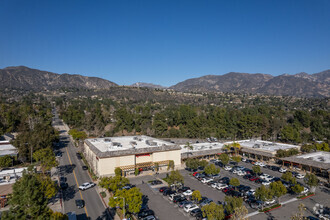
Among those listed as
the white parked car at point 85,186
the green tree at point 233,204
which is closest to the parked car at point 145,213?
the green tree at point 233,204

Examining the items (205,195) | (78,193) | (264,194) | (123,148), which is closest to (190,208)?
(205,195)

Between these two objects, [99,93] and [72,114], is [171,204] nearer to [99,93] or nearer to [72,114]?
[72,114]

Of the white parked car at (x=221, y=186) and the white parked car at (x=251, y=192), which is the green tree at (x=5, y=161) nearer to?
the white parked car at (x=221, y=186)

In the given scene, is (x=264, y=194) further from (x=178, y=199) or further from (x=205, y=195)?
(x=178, y=199)

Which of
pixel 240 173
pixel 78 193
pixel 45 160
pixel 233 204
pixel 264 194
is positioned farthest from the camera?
pixel 240 173

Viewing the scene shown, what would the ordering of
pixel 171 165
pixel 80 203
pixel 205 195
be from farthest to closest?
pixel 171 165 < pixel 205 195 < pixel 80 203

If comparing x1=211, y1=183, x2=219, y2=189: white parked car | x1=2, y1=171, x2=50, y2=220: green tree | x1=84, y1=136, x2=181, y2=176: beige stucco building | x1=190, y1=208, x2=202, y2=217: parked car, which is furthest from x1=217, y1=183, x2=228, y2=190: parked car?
x1=2, y1=171, x2=50, y2=220: green tree

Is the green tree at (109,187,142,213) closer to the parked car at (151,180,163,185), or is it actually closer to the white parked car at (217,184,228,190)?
the parked car at (151,180,163,185)

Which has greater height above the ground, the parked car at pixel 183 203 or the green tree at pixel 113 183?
the green tree at pixel 113 183

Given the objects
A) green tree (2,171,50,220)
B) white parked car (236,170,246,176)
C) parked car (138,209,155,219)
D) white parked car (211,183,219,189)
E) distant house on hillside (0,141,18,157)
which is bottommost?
white parked car (236,170,246,176)
